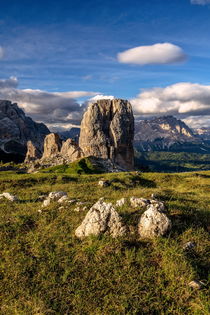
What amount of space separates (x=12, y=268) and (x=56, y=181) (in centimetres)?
3118

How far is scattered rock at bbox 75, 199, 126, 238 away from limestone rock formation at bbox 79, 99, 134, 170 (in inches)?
4304

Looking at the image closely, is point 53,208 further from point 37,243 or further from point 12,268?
point 12,268

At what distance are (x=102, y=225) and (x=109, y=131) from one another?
120346mm

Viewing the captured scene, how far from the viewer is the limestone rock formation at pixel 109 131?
123125 millimetres

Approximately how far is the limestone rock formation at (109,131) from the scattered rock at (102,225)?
359 ft

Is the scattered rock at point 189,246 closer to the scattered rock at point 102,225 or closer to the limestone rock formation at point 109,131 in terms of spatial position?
the scattered rock at point 102,225

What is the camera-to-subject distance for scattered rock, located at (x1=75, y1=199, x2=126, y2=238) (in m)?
9.93

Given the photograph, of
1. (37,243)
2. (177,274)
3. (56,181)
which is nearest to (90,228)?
(37,243)

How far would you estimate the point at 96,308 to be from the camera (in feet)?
22.7

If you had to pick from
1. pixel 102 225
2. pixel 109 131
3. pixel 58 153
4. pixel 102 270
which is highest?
pixel 109 131

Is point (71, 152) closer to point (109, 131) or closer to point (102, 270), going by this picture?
point (109, 131)

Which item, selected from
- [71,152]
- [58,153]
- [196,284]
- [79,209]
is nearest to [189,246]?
[196,284]

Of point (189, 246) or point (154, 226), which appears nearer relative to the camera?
point (189, 246)

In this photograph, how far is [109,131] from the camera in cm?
12888
